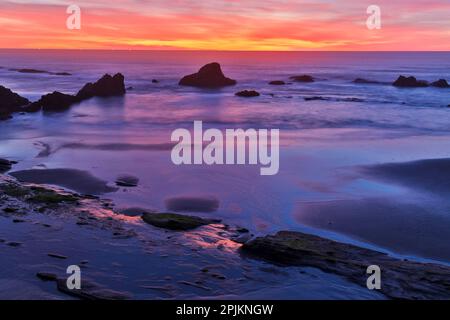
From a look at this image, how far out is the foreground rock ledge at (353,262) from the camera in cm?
1088

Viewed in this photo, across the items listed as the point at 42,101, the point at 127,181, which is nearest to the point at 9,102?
the point at 42,101

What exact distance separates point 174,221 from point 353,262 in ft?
17.8

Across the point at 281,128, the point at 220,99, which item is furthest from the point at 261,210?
the point at 220,99

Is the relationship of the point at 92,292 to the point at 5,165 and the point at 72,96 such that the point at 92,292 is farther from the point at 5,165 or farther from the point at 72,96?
the point at 72,96

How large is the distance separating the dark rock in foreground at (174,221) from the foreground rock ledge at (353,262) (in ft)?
7.74

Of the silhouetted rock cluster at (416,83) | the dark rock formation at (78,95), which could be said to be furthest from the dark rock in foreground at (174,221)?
the silhouetted rock cluster at (416,83)

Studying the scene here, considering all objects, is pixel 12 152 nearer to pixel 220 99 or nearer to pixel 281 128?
pixel 281 128

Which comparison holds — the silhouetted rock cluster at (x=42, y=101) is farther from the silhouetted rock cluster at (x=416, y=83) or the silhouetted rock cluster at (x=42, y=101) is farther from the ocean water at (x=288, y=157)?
the silhouetted rock cluster at (x=416, y=83)

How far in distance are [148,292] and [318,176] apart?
1248cm

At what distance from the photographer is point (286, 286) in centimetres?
1097

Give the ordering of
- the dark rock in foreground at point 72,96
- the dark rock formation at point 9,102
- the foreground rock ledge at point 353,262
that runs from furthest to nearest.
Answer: the dark rock in foreground at point 72,96
the dark rock formation at point 9,102
the foreground rock ledge at point 353,262

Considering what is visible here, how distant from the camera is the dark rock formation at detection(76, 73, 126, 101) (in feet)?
190

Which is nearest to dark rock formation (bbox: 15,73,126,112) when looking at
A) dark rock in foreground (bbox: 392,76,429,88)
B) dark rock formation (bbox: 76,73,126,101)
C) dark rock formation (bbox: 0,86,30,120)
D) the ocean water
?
dark rock formation (bbox: 76,73,126,101)

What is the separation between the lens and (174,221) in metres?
14.8
